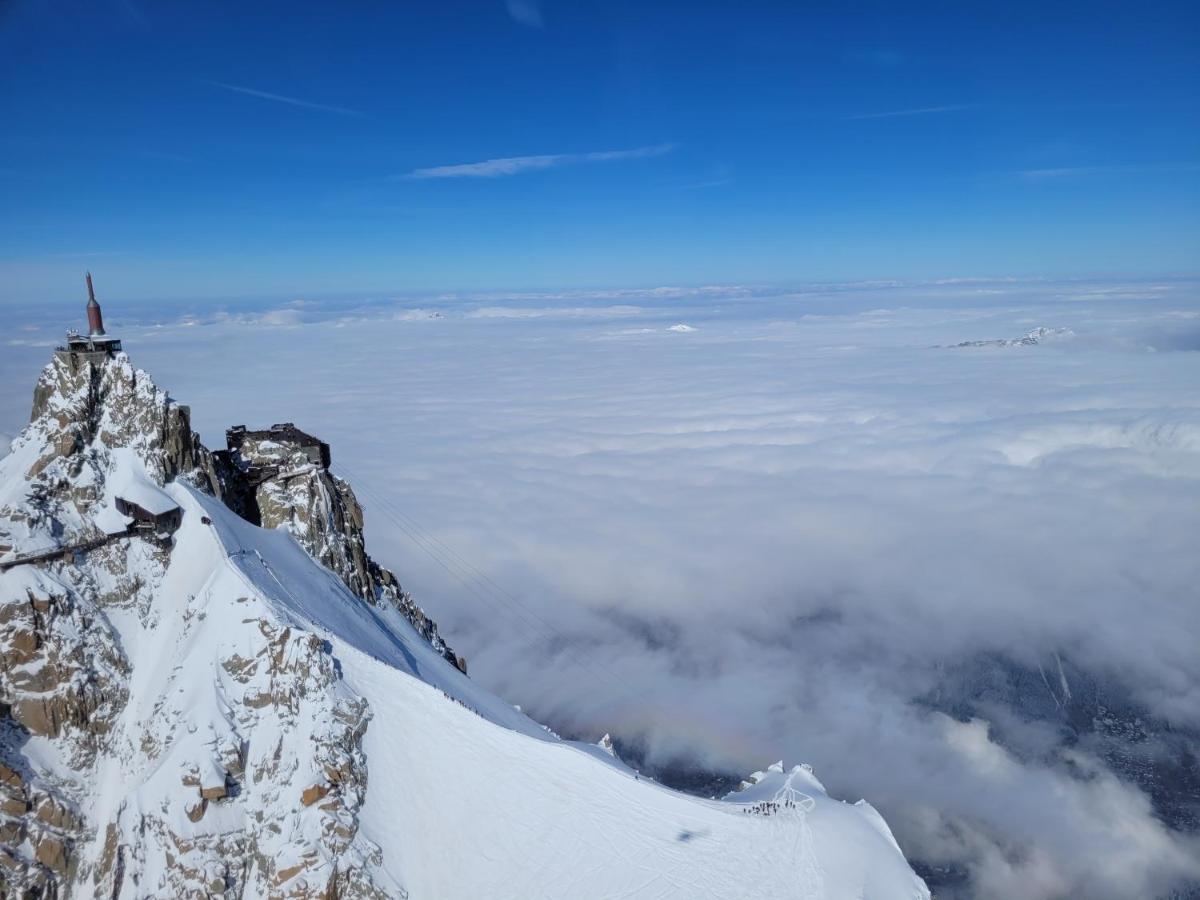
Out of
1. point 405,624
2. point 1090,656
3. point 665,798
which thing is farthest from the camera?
point 1090,656

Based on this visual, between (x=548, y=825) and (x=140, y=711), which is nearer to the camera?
(x=548, y=825)

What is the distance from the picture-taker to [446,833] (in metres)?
29.5

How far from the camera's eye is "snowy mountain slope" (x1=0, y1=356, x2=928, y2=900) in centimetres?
2798

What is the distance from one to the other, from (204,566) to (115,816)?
1190 centimetres

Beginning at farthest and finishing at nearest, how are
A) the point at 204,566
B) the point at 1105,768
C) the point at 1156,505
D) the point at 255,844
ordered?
the point at 1156,505 < the point at 1105,768 < the point at 204,566 < the point at 255,844

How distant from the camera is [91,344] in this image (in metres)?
38.7

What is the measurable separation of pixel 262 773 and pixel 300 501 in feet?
71.9

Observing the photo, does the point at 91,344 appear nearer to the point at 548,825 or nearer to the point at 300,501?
the point at 300,501

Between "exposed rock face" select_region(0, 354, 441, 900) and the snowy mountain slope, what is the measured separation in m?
0.09

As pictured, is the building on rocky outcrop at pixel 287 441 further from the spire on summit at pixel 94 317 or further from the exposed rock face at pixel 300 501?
the spire on summit at pixel 94 317

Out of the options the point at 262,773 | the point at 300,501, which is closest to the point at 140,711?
the point at 262,773

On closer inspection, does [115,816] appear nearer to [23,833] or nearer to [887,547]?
[23,833]

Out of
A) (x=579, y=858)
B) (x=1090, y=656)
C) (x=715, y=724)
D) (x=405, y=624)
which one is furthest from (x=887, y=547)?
(x=579, y=858)

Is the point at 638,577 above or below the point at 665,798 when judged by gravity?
below
